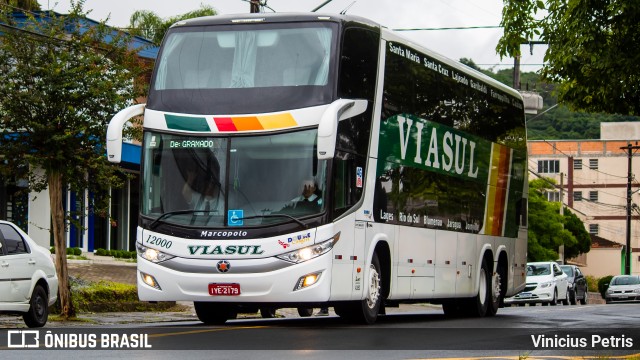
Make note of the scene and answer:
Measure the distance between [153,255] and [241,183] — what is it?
1592mm

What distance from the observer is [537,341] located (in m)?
15.6

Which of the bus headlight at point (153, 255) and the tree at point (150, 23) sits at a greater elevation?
the tree at point (150, 23)

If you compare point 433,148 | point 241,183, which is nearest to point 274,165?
point 241,183

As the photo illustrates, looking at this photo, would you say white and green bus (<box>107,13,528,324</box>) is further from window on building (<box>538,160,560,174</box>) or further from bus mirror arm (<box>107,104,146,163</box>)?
window on building (<box>538,160,560,174</box>)

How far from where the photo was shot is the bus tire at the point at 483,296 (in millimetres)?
23953

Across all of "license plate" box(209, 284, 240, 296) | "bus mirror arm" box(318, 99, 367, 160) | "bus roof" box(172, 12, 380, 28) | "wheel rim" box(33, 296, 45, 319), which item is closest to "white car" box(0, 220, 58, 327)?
"wheel rim" box(33, 296, 45, 319)

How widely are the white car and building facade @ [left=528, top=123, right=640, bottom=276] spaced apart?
346ft

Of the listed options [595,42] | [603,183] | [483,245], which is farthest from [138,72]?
[603,183]

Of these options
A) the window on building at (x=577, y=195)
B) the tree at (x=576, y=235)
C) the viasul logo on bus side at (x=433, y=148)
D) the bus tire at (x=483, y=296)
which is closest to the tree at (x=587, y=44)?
the viasul logo on bus side at (x=433, y=148)

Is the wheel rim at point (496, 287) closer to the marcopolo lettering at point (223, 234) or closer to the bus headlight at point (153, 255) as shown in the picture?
the marcopolo lettering at point (223, 234)

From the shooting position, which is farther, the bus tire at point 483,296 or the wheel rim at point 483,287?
the wheel rim at point 483,287

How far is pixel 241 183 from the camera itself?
675 inches

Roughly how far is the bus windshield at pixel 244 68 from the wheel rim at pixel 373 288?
9.58 feet

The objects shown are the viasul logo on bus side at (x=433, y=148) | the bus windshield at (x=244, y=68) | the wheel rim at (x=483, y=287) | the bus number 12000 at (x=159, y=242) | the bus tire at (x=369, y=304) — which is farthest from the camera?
the wheel rim at (x=483, y=287)
